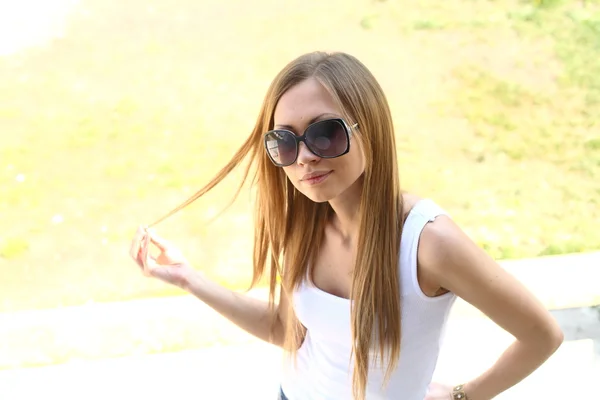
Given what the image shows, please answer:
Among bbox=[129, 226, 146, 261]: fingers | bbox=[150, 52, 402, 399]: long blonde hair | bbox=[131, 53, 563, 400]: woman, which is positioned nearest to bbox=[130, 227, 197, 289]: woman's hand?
bbox=[129, 226, 146, 261]: fingers

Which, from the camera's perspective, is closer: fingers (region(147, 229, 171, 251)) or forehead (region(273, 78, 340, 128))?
forehead (region(273, 78, 340, 128))

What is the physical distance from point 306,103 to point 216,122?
827 millimetres

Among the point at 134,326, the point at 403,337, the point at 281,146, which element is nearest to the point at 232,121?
the point at 134,326

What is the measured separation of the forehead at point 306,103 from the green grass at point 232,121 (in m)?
0.77

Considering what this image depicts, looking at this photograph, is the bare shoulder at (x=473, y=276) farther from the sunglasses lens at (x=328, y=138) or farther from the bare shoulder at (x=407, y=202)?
the sunglasses lens at (x=328, y=138)

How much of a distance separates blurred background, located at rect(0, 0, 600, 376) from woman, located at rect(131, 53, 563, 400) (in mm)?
585

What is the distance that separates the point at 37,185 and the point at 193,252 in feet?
1.47

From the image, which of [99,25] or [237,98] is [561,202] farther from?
[99,25]

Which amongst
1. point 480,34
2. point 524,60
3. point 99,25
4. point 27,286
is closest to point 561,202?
point 524,60

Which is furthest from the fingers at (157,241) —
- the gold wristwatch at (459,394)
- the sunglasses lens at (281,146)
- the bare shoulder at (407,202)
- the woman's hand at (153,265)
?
the gold wristwatch at (459,394)

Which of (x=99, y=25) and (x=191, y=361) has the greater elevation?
(x=99, y=25)

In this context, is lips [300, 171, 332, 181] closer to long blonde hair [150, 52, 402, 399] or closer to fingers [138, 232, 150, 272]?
long blonde hair [150, 52, 402, 399]

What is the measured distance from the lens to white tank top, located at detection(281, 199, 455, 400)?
0.80 m

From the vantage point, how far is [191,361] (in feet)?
4.66
